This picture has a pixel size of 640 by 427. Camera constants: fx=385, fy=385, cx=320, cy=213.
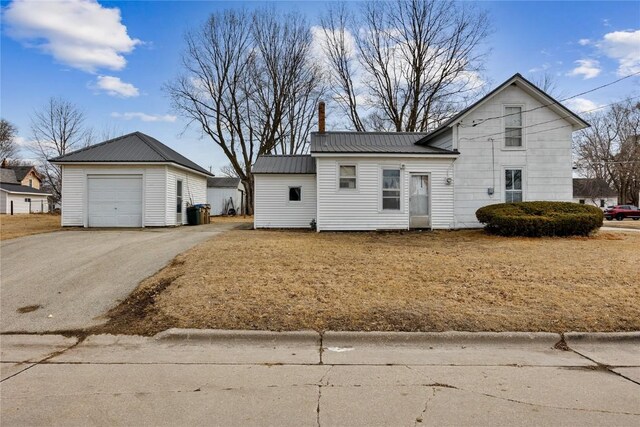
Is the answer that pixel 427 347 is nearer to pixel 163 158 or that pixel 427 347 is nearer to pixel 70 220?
pixel 163 158

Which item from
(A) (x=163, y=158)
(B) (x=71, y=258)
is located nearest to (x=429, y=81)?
(A) (x=163, y=158)

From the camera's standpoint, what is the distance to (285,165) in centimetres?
1741

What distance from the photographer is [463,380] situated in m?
3.59

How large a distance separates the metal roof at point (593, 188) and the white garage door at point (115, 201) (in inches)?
2465

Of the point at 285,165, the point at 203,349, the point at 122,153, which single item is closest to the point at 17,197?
the point at 122,153

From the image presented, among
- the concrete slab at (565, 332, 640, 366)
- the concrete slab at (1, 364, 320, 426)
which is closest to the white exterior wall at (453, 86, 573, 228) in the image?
the concrete slab at (565, 332, 640, 366)

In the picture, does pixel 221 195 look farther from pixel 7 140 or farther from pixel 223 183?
pixel 7 140

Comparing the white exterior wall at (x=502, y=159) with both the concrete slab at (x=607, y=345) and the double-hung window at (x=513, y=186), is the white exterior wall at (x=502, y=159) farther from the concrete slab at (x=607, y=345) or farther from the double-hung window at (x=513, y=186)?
the concrete slab at (x=607, y=345)

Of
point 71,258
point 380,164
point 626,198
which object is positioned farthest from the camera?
point 626,198

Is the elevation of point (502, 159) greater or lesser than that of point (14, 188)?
lesser

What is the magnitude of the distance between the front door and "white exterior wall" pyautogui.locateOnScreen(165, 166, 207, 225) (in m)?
10.5

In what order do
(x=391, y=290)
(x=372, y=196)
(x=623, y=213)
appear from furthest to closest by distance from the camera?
(x=623, y=213) < (x=372, y=196) < (x=391, y=290)

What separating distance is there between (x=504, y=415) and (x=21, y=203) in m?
50.7

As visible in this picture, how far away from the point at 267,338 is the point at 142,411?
1.84m
